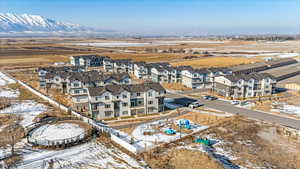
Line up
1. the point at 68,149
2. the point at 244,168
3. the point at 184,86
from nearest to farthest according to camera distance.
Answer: the point at 244,168 < the point at 68,149 < the point at 184,86

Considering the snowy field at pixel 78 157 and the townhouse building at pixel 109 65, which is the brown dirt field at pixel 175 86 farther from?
the snowy field at pixel 78 157

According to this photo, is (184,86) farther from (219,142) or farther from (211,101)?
(219,142)

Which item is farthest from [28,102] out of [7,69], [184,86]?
[7,69]

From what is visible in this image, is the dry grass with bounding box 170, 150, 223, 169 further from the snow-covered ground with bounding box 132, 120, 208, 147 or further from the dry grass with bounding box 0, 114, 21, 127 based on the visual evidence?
the dry grass with bounding box 0, 114, 21, 127

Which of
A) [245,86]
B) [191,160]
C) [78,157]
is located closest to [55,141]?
[78,157]

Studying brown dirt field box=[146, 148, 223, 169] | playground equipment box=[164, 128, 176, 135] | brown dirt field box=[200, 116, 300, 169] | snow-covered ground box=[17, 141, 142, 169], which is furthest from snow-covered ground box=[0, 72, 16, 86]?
brown dirt field box=[200, 116, 300, 169]

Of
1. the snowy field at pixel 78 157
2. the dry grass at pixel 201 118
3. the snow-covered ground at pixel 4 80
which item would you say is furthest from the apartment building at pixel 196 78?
the snow-covered ground at pixel 4 80
